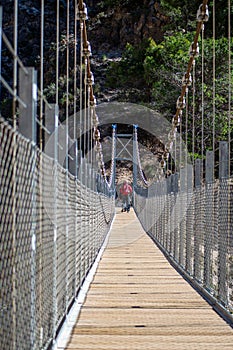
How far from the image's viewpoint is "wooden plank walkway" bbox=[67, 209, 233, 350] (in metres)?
2.48

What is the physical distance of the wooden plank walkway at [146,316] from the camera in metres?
2.48

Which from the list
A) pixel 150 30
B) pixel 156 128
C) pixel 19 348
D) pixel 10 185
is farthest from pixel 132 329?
pixel 150 30

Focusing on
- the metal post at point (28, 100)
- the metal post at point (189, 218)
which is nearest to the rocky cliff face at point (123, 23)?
the metal post at point (189, 218)

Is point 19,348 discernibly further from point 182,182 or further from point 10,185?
point 182,182

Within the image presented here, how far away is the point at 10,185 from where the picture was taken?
1365 millimetres

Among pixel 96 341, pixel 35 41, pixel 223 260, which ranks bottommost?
pixel 96 341

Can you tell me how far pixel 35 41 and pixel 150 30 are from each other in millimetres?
5204

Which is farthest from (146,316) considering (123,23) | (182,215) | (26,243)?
(123,23)

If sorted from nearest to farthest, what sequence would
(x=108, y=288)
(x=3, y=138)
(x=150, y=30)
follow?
(x=3, y=138) < (x=108, y=288) < (x=150, y=30)

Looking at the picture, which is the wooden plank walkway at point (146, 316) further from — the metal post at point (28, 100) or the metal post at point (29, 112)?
the metal post at point (28, 100)

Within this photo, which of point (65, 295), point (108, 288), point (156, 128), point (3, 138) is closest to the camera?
point (3, 138)

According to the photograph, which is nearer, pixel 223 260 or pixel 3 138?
pixel 3 138

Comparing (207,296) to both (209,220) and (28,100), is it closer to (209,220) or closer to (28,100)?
(209,220)

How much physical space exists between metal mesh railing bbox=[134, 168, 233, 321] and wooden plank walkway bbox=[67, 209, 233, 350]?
0.32 feet
